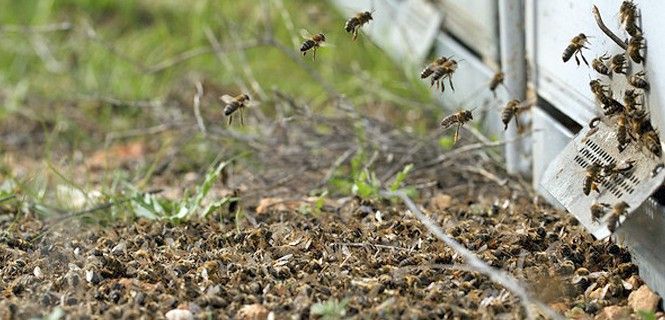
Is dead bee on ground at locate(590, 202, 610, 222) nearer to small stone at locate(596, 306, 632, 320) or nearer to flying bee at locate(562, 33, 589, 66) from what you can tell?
small stone at locate(596, 306, 632, 320)

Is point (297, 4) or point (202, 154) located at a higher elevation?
point (297, 4)

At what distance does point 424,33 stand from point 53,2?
102 inches

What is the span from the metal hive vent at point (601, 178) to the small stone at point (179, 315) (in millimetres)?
1118

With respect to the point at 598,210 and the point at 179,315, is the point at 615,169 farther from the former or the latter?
the point at 179,315

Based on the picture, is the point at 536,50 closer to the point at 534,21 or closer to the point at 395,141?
the point at 534,21

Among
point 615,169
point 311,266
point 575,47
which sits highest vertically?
point 575,47

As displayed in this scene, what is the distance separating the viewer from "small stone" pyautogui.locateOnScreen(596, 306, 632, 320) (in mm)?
3162

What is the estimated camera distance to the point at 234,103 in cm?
425

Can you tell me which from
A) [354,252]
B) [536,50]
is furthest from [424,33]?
[354,252]

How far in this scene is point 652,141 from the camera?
10.8 feet

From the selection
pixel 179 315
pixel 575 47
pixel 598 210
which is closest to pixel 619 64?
pixel 575 47

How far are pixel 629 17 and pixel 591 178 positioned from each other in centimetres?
46

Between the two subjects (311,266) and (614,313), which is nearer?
(614,313)

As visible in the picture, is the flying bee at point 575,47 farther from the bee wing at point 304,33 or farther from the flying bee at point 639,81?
the bee wing at point 304,33
